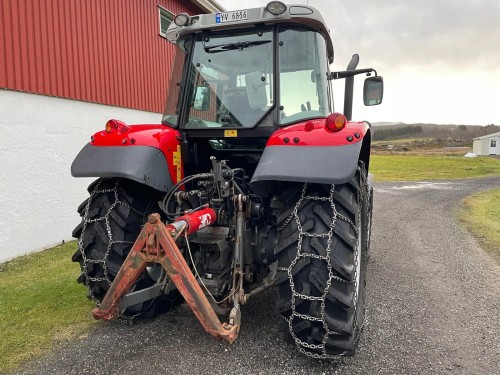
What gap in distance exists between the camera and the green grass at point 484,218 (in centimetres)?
645

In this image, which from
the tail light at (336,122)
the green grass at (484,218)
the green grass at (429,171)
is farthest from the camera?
the green grass at (429,171)

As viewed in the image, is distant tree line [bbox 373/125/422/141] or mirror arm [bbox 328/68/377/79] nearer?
mirror arm [bbox 328/68/377/79]

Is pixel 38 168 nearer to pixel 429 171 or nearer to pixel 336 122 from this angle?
pixel 336 122

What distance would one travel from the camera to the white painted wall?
17.1 ft

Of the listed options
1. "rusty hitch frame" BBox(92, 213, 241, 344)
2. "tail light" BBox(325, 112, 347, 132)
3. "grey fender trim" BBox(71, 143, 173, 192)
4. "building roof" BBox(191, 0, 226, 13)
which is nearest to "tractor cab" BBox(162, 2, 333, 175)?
"grey fender trim" BBox(71, 143, 173, 192)

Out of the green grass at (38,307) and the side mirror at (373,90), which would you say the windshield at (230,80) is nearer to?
the side mirror at (373,90)

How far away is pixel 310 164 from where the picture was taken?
2443 mm

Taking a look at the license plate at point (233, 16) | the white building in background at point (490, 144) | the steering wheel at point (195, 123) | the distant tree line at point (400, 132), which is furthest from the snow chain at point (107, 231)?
the distant tree line at point (400, 132)

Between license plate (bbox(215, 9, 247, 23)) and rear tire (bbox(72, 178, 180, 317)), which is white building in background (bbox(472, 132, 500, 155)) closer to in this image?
license plate (bbox(215, 9, 247, 23))

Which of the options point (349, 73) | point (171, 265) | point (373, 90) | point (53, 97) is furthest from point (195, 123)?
point (53, 97)

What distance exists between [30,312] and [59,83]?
3.86 metres

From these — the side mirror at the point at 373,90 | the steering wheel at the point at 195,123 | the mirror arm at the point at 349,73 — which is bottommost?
the steering wheel at the point at 195,123

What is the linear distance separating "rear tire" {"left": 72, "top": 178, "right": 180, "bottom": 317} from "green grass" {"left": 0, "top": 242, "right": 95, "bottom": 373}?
490 millimetres

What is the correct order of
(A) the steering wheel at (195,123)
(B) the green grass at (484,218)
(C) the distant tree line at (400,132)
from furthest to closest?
(C) the distant tree line at (400,132)
(B) the green grass at (484,218)
(A) the steering wheel at (195,123)
